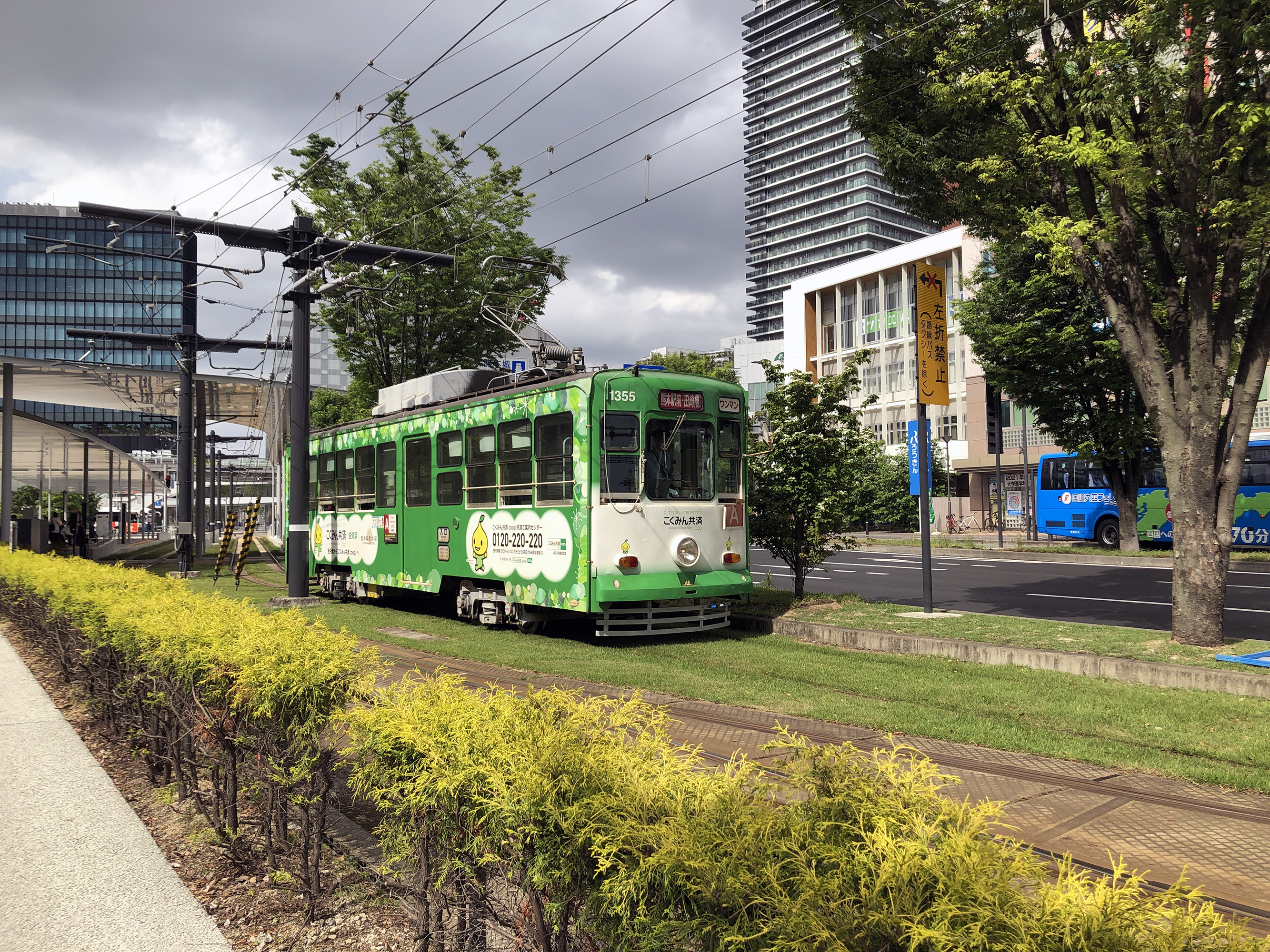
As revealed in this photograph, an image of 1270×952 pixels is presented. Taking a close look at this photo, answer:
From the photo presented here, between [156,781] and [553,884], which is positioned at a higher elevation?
[553,884]

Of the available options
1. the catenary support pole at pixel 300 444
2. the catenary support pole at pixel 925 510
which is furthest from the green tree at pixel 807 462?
the catenary support pole at pixel 300 444

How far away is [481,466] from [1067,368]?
2037 cm

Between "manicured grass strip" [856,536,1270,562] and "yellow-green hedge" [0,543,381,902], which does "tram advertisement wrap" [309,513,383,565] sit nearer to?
"manicured grass strip" [856,536,1270,562]

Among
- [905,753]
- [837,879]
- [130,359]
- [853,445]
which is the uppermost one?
[130,359]

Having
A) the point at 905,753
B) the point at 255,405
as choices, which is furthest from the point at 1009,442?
the point at 905,753

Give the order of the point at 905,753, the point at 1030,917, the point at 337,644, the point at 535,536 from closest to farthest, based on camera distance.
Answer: the point at 1030,917
the point at 337,644
the point at 905,753
the point at 535,536

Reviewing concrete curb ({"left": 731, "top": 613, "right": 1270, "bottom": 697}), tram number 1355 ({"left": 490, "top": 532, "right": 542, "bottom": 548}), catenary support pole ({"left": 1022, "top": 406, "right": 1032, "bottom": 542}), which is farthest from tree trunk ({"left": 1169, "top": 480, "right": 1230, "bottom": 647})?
catenary support pole ({"left": 1022, "top": 406, "right": 1032, "bottom": 542})

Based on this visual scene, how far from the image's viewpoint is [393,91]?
1313cm

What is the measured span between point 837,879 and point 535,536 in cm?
1058

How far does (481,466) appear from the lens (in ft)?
44.6

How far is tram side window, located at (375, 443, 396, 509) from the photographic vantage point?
1623 cm

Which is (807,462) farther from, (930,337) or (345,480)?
(345,480)

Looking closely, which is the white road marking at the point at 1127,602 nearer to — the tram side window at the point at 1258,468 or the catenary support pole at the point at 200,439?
the tram side window at the point at 1258,468

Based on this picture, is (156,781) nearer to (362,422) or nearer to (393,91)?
(393,91)
